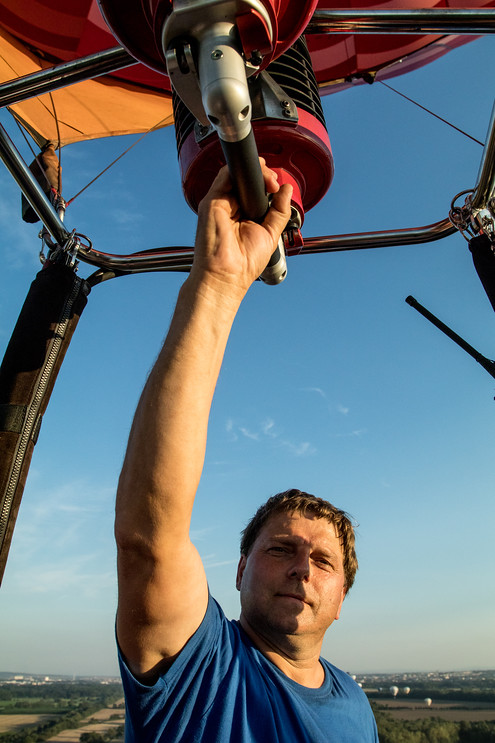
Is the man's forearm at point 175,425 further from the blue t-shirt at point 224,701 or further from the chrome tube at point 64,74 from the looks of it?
the chrome tube at point 64,74

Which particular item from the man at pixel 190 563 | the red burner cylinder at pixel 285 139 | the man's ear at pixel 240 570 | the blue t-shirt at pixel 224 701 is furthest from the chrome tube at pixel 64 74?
the man's ear at pixel 240 570

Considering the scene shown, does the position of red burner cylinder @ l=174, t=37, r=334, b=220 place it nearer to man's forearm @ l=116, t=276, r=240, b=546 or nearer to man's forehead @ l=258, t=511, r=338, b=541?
man's forearm @ l=116, t=276, r=240, b=546

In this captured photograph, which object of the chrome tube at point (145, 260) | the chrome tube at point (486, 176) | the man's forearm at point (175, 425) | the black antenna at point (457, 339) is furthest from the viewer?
the chrome tube at point (145, 260)

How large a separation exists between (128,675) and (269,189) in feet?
2.76

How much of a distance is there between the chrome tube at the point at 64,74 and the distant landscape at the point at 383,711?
32.8 meters

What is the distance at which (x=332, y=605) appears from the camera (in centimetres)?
141

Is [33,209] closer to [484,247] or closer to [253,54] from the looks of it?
[253,54]

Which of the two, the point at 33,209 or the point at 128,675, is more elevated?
the point at 33,209

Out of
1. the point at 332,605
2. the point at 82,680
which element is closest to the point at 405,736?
the point at 332,605

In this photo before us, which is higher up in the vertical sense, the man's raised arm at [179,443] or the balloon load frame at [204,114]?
the balloon load frame at [204,114]

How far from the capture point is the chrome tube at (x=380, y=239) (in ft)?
4.87

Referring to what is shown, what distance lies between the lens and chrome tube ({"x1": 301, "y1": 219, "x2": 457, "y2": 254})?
148cm

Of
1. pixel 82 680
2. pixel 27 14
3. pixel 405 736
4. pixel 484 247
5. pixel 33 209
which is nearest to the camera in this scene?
pixel 484 247

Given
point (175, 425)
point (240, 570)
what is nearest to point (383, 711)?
point (240, 570)
